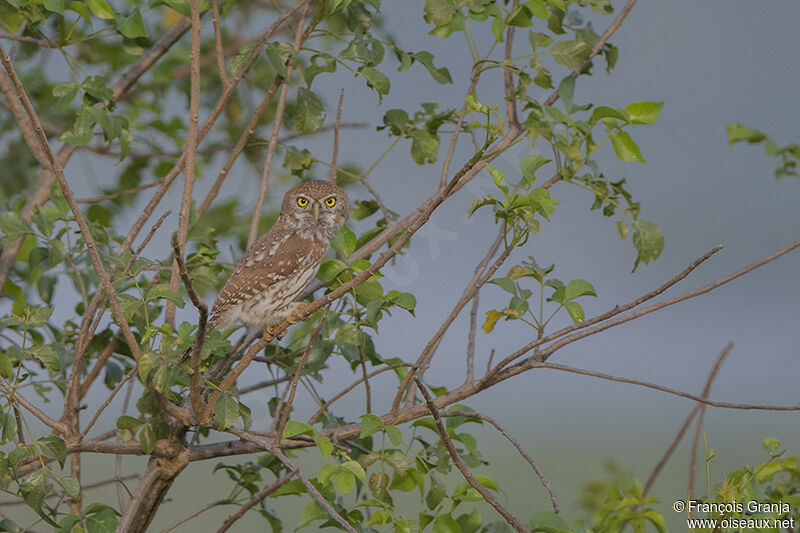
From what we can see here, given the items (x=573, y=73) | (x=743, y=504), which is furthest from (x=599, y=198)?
(x=743, y=504)

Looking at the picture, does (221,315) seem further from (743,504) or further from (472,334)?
(743,504)

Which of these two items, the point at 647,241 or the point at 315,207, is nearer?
the point at 647,241

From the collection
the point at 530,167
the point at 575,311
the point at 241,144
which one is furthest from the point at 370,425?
the point at 241,144

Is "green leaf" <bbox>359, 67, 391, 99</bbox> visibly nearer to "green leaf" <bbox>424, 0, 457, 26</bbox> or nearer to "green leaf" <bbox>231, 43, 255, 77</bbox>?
"green leaf" <bbox>424, 0, 457, 26</bbox>

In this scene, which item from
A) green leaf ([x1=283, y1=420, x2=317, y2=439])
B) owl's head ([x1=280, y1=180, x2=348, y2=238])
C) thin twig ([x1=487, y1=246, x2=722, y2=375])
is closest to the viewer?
thin twig ([x1=487, y1=246, x2=722, y2=375])

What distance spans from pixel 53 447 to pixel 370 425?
2.55 ft

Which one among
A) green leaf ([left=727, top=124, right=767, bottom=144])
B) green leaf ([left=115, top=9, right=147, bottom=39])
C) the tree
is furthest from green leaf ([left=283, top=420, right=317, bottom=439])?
green leaf ([left=727, top=124, right=767, bottom=144])

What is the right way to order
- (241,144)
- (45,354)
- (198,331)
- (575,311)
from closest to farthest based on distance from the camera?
(198,331) → (575,311) → (45,354) → (241,144)

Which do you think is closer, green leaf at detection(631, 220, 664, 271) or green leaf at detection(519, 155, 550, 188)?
green leaf at detection(519, 155, 550, 188)

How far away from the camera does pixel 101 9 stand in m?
2.50

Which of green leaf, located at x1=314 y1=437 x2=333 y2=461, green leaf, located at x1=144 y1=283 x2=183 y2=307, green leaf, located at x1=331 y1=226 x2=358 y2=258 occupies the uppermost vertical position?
green leaf, located at x1=331 y1=226 x2=358 y2=258

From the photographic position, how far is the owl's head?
3014 millimetres

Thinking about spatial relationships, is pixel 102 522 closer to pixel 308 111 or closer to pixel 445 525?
pixel 445 525

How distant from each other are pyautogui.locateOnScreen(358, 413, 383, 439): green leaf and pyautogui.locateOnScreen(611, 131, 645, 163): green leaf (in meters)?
0.99
